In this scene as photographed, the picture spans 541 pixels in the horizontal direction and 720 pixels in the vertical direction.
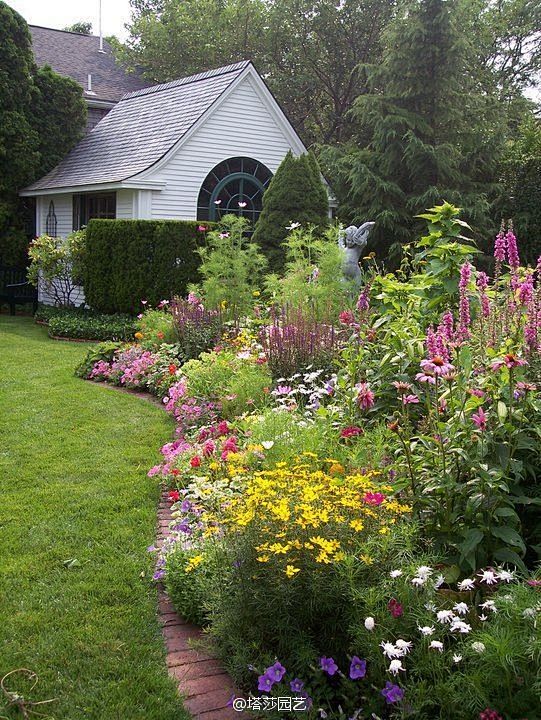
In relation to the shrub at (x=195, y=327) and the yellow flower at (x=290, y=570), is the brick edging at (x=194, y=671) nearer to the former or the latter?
the yellow flower at (x=290, y=570)

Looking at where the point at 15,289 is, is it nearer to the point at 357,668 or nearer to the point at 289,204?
the point at 289,204

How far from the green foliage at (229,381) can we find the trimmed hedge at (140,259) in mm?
5326

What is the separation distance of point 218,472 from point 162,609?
857 millimetres

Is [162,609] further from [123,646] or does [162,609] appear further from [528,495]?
[528,495]

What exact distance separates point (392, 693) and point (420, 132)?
16.1m

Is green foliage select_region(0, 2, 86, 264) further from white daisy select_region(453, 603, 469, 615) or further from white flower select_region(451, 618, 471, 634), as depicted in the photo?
white flower select_region(451, 618, 471, 634)

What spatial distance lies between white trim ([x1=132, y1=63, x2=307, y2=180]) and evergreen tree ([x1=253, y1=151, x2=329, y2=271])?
2.76m

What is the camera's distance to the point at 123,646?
9.98ft

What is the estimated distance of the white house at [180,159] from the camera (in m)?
14.5

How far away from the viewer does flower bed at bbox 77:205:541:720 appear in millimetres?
2391

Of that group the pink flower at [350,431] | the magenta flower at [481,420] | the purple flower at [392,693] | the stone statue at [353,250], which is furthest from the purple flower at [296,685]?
the stone statue at [353,250]

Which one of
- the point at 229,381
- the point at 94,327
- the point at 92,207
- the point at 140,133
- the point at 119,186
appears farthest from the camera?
the point at 92,207

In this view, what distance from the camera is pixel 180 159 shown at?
48.1 ft

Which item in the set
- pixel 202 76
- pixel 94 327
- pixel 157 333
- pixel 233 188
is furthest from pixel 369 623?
pixel 202 76
